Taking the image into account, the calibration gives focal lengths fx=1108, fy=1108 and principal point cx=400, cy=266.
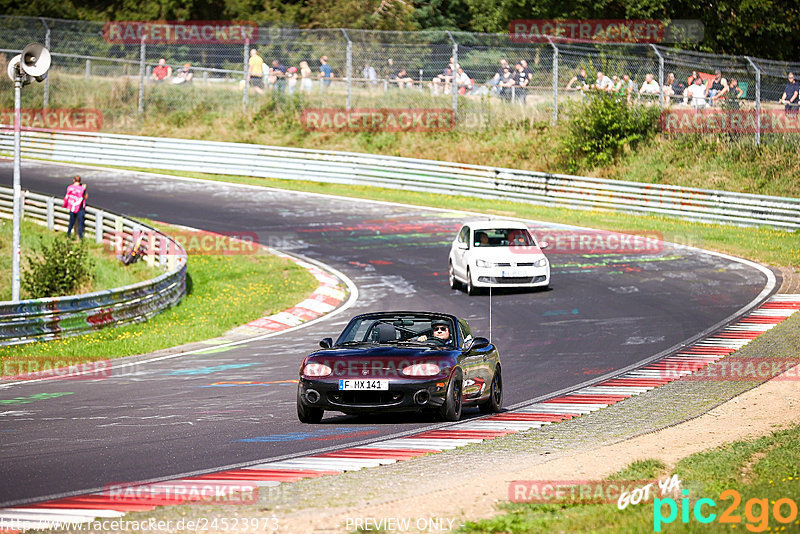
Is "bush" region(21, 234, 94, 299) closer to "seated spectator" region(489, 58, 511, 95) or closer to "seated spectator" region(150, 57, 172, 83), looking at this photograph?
"seated spectator" region(489, 58, 511, 95)

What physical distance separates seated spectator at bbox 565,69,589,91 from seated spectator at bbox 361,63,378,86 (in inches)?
267

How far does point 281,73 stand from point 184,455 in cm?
3340

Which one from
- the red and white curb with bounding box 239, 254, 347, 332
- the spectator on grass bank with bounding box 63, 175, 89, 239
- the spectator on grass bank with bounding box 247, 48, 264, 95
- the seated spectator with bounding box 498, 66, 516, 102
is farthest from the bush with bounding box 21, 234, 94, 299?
the spectator on grass bank with bounding box 247, 48, 264, 95

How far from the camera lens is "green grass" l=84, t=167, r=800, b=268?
90.6 feet

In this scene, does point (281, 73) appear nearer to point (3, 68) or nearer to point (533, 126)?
point (533, 126)

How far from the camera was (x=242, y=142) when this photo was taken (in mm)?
43688

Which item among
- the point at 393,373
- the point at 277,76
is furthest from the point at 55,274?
the point at 277,76

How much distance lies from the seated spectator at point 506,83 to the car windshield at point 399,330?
25.8 m

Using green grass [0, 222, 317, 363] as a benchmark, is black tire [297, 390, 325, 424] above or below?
above

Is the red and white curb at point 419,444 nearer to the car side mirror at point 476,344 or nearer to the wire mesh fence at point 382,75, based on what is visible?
the car side mirror at point 476,344

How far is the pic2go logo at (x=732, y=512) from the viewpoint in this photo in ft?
22.2

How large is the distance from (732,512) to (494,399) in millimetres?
5696

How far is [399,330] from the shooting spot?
40.2 feet

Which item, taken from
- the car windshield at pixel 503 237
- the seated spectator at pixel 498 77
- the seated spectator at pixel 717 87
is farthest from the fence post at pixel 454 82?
the car windshield at pixel 503 237
